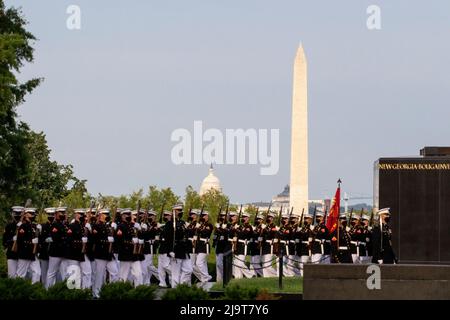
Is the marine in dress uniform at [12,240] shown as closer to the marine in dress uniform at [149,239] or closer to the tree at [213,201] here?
the marine in dress uniform at [149,239]

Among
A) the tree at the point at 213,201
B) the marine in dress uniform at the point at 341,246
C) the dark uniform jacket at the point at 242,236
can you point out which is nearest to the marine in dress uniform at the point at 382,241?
the marine in dress uniform at the point at 341,246

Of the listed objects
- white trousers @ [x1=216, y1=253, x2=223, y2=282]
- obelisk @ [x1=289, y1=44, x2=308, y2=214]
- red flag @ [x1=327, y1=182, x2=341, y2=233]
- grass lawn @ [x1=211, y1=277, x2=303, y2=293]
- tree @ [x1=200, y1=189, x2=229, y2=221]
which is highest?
obelisk @ [x1=289, y1=44, x2=308, y2=214]

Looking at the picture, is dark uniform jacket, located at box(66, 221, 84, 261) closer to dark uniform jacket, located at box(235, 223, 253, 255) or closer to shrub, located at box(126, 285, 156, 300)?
dark uniform jacket, located at box(235, 223, 253, 255)

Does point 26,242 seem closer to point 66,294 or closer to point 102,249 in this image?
point 102,249

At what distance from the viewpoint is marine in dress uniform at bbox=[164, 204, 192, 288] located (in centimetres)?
2984

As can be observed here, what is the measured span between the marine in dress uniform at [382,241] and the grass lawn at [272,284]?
1.95 meters

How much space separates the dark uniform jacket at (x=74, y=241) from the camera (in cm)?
2786

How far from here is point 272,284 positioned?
1181 inches

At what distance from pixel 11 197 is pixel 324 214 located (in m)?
17.7

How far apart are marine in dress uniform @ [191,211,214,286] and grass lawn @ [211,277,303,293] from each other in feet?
2.82

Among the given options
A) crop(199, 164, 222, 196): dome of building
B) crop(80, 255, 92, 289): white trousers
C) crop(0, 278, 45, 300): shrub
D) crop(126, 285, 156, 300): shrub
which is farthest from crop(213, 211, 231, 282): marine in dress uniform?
crop(199, 164, 222, 196): dome of building

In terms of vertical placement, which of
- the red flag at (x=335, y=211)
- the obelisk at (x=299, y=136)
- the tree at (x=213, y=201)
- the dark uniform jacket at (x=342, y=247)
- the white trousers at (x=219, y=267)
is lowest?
the white trousers at (x=219, y=267)
